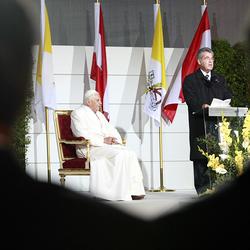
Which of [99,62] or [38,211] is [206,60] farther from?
[38,211]

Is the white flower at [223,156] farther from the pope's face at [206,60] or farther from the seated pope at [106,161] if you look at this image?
the seated pope at [106,161]

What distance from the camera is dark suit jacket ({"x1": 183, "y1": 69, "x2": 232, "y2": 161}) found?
5270mm

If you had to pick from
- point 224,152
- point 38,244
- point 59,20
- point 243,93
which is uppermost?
point 59,20

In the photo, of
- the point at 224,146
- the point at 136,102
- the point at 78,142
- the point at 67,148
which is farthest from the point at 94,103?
the point at 224,146

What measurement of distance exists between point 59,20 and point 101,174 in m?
2.94

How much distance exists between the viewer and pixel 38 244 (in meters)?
0.38

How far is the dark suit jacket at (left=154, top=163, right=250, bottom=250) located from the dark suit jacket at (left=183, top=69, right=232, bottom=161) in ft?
15.9

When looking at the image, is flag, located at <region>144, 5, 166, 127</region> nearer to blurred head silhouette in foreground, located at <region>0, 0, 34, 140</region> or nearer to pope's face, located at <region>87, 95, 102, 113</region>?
pope's face, located at <region>87, 95, 102, 113</region>

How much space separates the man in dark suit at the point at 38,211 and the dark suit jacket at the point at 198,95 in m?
4.85

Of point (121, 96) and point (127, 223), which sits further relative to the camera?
point (121, 96)

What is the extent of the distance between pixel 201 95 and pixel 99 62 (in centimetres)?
247

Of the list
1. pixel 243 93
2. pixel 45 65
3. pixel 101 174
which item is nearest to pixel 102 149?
pixel 101 174

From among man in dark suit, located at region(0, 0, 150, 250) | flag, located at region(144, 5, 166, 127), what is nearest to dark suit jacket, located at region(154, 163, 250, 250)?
man in dark suit, located at region(0, 0, 150, 250)

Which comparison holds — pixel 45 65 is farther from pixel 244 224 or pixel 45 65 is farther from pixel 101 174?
pixel 244 224
